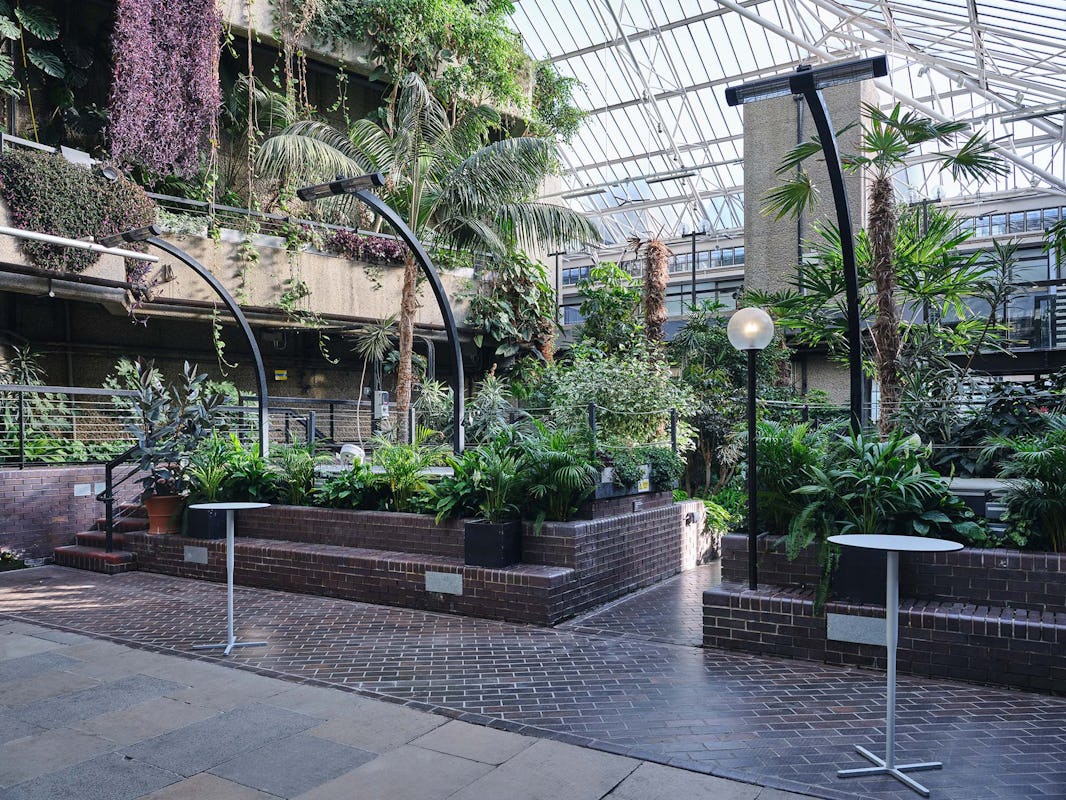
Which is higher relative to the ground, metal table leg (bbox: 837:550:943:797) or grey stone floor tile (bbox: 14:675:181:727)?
metal table leg (bbox: 837:550:943:797)

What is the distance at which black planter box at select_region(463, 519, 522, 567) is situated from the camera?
711 centimetres

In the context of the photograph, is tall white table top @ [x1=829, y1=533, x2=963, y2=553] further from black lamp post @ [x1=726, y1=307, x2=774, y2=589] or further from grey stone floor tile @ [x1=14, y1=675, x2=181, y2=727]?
grey stone floor tile @ [x1=14, y1=675, x2=181, y2=727]

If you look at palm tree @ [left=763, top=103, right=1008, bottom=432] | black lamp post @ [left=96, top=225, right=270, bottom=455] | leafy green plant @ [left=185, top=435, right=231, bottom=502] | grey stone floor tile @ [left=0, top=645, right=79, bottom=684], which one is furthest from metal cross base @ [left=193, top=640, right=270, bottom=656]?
palm tree @ [left=763, top=103, right=1008, bottom=432]

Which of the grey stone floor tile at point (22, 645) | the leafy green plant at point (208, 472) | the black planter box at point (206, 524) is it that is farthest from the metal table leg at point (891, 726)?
the leafy green plant at point (208, 472)

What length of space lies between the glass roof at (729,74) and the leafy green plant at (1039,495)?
1287cm

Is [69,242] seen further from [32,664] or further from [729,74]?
[729,74]

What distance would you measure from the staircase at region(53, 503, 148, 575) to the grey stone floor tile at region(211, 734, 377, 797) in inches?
251

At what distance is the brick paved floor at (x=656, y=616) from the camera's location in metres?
6.63

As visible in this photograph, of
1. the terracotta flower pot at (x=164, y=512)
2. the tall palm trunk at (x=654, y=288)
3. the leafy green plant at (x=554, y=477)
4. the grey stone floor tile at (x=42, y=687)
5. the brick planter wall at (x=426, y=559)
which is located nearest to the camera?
the grey stone floor tile at (x=42, y=687)

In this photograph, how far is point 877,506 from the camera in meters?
5.65

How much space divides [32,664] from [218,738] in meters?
2.47

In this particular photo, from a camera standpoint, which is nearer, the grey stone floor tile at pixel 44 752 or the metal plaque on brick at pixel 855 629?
the grey stone floor tile at pixel 44 752

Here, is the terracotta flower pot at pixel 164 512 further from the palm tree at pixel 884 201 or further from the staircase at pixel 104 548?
the palm tree at pixel 884 201

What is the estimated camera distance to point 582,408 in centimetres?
1230
